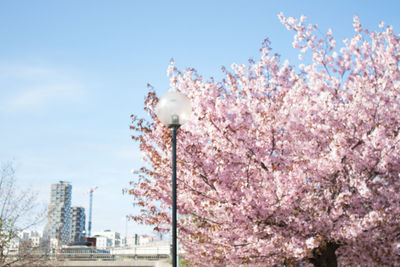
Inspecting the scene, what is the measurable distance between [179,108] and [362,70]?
290 inches

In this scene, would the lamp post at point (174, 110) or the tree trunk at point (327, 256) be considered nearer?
the lamp post at point (174, 110)

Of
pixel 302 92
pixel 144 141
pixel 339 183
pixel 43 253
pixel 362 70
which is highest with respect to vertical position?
pixel 362 70

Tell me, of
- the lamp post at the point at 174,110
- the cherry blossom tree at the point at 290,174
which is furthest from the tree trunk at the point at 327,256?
the lamp post at the point at 174,110

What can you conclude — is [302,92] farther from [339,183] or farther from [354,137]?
[339,183]

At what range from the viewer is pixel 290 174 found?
9000mm

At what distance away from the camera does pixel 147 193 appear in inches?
462

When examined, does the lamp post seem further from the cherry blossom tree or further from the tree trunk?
the tree trunk

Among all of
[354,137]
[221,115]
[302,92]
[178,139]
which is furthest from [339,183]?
[178,139]

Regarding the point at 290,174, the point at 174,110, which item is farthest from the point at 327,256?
the point at 174,110

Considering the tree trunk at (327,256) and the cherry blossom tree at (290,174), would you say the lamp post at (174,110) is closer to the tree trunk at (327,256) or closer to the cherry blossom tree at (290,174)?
the cherry blossom tree at (290,174)

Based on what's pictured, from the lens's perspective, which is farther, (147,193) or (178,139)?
(147,193)

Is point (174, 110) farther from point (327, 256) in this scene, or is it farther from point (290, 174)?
point (327, 256)

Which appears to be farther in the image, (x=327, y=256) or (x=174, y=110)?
(x=327, y=256)

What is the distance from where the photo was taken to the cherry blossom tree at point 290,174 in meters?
9.24
